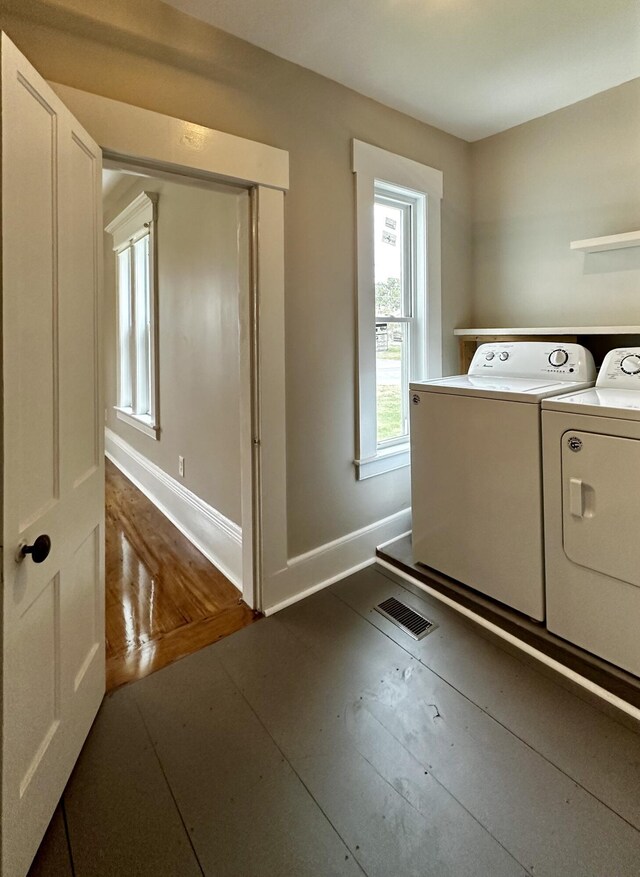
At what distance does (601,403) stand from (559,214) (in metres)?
1.49

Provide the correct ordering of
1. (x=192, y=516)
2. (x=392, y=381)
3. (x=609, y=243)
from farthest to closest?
(x=192, y=516), (x=392, y=381), (x=609, y=243)

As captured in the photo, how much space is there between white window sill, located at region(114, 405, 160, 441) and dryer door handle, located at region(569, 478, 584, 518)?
292cm

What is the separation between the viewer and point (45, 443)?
1.15 metres

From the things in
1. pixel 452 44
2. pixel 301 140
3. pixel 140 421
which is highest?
pixel 452 44

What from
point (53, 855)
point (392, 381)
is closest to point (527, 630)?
point (392, 381)

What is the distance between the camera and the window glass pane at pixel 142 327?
3.81 metres

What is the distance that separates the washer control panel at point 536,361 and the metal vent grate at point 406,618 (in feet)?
4.42

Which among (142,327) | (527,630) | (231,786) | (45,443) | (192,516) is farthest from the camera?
(142,327)

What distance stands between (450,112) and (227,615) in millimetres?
2955

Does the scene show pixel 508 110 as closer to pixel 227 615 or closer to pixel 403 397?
pixel 403 397

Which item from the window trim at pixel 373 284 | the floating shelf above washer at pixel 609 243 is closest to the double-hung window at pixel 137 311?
the window trim at pixel 373 284

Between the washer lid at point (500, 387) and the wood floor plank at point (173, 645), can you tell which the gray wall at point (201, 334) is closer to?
the wood floor plank at point (173, 645)

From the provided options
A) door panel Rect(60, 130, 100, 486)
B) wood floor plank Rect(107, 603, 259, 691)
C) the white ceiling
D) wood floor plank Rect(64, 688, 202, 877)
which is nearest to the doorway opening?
wood floor plank Rect(107, 603, 259, 691)

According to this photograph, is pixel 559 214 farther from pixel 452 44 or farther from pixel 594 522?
pixel 594 522
